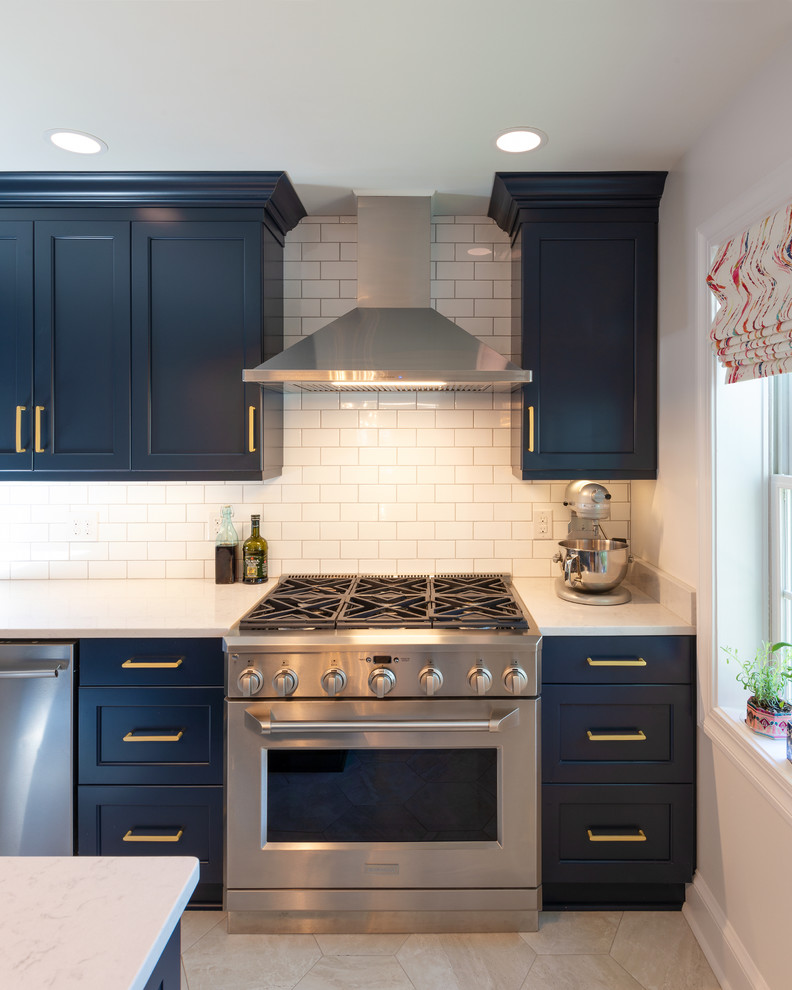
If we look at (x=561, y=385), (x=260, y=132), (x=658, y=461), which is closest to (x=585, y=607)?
(x=658, y=461)

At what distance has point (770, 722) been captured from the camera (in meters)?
1.76

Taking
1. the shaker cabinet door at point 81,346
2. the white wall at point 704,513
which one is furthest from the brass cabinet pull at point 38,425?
the white wall at point 704,513

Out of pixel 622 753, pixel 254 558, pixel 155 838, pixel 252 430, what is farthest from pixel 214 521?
pixel 622 753

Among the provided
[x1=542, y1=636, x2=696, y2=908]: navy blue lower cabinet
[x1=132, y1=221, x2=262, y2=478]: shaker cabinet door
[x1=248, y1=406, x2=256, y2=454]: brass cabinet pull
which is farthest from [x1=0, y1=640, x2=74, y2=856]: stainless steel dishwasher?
[x1=542, y1=636, x2=696, y2=908]: navy blue lower cabinet

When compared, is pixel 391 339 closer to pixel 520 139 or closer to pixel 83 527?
pixel 520 139

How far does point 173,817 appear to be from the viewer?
2.13 m

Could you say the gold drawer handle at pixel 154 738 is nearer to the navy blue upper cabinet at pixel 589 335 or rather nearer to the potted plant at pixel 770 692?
the navy blue upper cabinet at pixel 589 335

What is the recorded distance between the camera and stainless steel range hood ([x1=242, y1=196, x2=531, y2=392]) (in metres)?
2.28

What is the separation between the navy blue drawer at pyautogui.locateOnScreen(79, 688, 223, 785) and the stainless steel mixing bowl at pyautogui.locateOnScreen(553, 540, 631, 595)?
1.32 m

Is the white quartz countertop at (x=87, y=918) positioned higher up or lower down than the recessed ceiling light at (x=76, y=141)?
lower down

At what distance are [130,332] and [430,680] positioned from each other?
1685 mm

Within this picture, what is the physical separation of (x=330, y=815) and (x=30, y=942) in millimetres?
1459

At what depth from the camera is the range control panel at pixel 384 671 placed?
205 centimetres

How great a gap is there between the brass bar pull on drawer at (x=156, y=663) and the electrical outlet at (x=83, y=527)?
0.87 m
